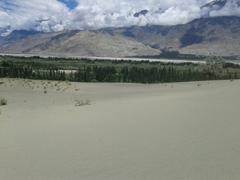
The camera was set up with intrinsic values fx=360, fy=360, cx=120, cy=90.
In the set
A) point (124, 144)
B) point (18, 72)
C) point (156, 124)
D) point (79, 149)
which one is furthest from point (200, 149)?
point (18, 72)

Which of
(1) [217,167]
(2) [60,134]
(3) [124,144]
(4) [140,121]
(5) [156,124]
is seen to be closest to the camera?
(1) [217,167]

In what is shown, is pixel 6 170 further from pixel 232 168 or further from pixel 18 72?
pixel 18 72

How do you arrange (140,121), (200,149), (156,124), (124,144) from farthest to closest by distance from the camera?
1. (140,121)
2. (156,124)
3. (124,144)
4. (200,149)

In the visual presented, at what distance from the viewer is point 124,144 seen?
355 inches

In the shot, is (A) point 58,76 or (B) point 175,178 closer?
(B) point 175,178

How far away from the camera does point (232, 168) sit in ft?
22.0

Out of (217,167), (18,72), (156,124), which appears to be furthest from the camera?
(18,72)

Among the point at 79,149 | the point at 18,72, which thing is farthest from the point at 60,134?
the point at 18,72

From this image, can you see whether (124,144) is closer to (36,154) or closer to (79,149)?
(79,149)

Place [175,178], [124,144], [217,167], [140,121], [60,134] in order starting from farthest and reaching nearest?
[140,121] → [60,134] → [124,144] → [217,167] → [175,178]

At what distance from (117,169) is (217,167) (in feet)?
6.25

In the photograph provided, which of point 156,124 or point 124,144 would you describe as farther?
point 156,124

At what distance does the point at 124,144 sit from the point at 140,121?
3.69 meters

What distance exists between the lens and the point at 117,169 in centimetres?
696
